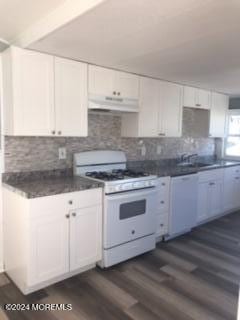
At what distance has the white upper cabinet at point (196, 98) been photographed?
3871 mm

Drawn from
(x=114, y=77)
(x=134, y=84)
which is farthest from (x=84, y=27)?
(x=134, y=84)

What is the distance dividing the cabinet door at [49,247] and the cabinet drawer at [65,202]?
1.7 inches

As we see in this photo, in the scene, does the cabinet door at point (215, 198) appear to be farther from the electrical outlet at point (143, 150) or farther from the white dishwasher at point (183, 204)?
the electrical outlet at point (143, 150)

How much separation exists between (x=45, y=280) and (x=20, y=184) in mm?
882

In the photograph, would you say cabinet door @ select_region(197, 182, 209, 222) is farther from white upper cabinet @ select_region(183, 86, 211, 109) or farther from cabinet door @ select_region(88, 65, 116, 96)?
cabinet door @ select_region(88, 65, 116, 96)

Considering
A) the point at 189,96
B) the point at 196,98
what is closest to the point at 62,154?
the point at 189,96

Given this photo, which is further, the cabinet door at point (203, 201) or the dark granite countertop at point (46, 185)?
the cabinet door at point (203, 201)

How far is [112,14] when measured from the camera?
5.28ft

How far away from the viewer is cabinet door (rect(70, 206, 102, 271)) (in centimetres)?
240

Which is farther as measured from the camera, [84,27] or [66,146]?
[66,146]

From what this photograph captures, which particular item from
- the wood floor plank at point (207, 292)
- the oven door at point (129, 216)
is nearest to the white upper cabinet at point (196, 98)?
the oven door at point (129, 216)

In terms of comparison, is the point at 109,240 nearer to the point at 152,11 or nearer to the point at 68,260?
the point at 68,260

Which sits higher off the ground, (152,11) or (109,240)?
(152,11)

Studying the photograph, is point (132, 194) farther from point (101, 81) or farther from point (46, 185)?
point (101, 81)
